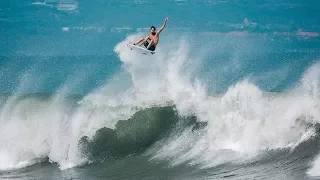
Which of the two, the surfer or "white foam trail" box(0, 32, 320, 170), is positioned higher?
the surfer

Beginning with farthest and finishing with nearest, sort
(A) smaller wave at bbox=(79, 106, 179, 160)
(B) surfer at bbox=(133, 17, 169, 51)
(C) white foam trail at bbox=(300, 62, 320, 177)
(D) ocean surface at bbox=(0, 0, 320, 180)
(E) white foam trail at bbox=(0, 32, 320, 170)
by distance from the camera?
(A) smaller wave at bbox=(79, 106, 179, 160) < (B) surfer at bbox=(133, 17, 169, 51) < (E) white foam trail at bbox=(0, 32, 320, 170) < (D) ocean surface at bbox=(0, 0, 320, 180) < (C) white foam trail at bbox=(300, 62, 320, 177)

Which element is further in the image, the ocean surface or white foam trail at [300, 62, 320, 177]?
the ocean surface

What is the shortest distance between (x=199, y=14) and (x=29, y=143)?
150898 mm

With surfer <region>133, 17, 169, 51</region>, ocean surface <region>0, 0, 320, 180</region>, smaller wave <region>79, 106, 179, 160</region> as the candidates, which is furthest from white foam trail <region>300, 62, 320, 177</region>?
surfer <region>133, 17, 169, 51</region>

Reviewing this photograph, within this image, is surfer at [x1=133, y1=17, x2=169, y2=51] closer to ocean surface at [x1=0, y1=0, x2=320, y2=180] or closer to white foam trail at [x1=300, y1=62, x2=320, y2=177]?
ocean surface at [x1=0, y1=0, x2=320, y2=180]

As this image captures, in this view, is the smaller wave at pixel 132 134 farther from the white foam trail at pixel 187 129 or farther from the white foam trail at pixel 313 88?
the white foam trail at pixel 313 88

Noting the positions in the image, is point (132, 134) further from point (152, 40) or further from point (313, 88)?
point (313, 88)

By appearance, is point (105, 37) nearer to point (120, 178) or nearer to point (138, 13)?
point (138, 13)

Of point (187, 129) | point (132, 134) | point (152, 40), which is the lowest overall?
point (187, 129)

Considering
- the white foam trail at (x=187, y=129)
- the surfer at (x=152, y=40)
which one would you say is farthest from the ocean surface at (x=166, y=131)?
the surfer at (x=152, y=40)

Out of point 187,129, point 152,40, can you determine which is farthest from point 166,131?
point 152,40

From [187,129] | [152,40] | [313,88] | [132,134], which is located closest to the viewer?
[152,40]

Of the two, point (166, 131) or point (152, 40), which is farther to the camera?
point (166, 131)

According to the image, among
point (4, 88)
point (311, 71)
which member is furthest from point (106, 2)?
point (311, 71)
